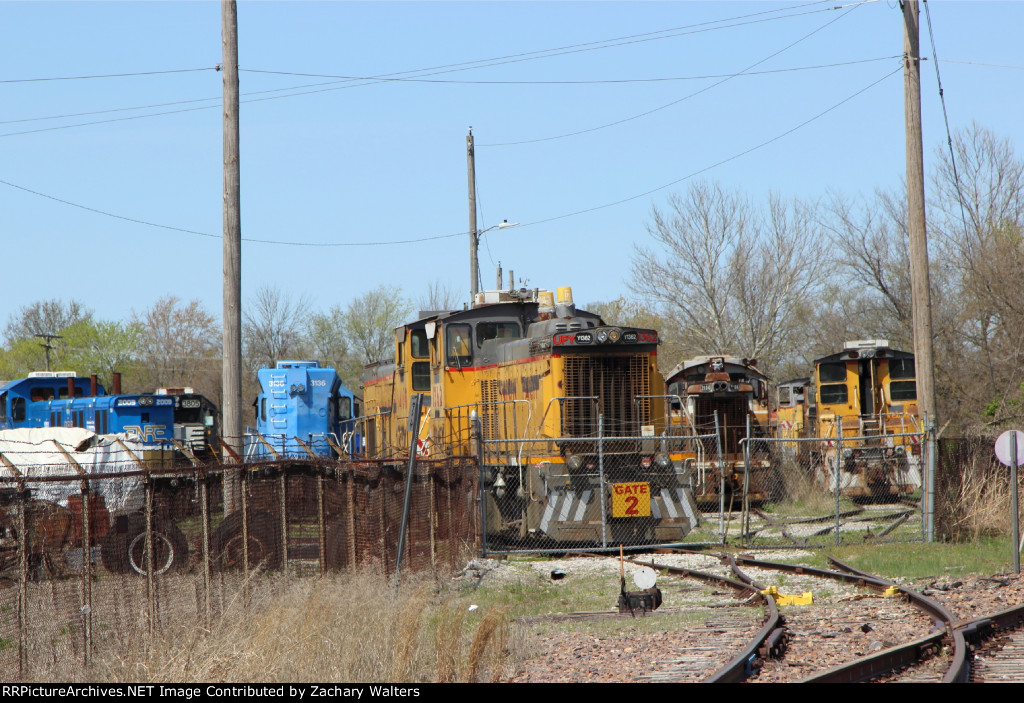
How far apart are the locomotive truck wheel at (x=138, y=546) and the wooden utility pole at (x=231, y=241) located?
284 cm

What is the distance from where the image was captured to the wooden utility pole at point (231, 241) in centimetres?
1337

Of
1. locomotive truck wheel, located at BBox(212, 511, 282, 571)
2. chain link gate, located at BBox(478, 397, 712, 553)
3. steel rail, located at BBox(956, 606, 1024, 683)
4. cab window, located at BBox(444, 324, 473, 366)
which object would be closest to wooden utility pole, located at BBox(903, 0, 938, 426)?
chain link gate, located at BBox(478, 397, 712, 553)

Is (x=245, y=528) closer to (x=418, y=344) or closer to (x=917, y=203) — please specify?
(x=418, y=344)

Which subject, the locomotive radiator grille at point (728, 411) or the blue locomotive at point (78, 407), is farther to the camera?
the blue locomotive at point (78, 407)

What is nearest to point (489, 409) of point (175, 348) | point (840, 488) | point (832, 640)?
point (840, 488)

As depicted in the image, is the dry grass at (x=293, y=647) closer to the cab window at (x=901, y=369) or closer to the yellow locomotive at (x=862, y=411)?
the yellow locomotive at (x=862, y=411)

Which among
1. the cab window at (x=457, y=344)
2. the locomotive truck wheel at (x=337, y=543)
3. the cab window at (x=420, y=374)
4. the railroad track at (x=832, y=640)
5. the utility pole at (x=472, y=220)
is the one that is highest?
the utility pole at (x=472, y=220)

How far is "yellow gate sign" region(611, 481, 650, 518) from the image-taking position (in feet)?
54.0

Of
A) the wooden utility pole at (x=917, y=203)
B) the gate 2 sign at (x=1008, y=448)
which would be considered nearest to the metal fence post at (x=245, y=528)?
the gate 2 sign at (x=1008, y=448)

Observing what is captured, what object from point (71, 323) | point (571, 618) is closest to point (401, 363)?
point (571, 618)

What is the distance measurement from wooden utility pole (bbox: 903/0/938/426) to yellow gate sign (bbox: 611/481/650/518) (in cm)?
518

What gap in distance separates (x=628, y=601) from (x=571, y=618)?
0.68 m

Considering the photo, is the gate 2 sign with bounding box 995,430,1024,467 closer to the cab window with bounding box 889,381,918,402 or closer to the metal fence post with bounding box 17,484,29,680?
the metal fence post with bounding box 17,484,29,680

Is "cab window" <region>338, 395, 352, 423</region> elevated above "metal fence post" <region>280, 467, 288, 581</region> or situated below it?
above
